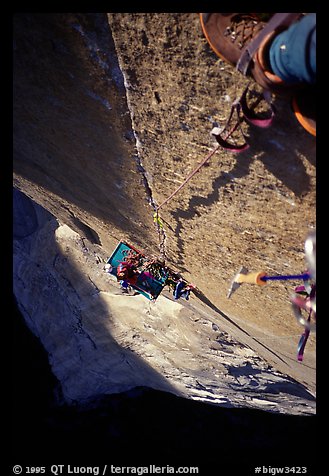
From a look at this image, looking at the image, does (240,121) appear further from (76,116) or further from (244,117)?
(76,116)

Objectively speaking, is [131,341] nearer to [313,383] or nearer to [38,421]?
[313,383]

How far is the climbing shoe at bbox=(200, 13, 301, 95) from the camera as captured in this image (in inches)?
44.6

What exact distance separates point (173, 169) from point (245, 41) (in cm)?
71

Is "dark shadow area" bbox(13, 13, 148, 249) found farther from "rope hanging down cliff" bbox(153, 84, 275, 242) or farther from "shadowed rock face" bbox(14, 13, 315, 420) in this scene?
"rope hanging down cliff" bbox(153, 84, 275, 242)

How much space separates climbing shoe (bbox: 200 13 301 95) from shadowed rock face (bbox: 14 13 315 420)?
0.22 feet

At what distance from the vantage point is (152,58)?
1.44 meters

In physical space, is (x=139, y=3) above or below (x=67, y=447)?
above

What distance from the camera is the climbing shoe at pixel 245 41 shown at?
1132 millimetres

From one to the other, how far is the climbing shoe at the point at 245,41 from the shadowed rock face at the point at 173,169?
0.22 feet

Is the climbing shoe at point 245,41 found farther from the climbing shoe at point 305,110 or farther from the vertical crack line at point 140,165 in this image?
the vertical crack line at point 140,165

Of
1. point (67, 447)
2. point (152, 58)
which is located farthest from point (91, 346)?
point (152, 58)

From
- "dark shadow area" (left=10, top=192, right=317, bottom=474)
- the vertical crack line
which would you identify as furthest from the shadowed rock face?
"dark shadow area" (left=10, top=192, right=317, bottom=474)

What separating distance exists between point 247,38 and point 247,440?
6125 mm

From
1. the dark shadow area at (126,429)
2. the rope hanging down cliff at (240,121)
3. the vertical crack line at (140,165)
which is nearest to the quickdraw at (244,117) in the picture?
the rope hanging down cliff at (240,121)
